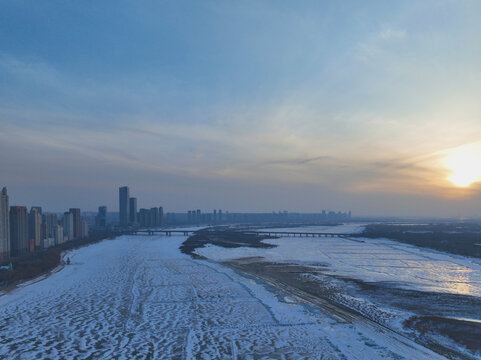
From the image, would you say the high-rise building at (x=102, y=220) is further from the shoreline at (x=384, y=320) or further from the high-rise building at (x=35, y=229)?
the shoreline at (x=384, y=320)

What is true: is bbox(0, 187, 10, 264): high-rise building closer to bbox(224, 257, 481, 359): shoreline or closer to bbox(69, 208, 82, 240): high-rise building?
bbox(69, 208, 82, 240): high-rise building

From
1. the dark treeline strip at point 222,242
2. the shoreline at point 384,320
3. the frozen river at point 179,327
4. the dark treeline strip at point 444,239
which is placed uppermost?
the frozen river at point 179,327

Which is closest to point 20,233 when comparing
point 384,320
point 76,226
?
point 76,226

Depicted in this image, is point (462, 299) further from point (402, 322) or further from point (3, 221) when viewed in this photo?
point (3, 221)

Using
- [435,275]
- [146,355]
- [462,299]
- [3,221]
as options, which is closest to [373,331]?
[146,355]

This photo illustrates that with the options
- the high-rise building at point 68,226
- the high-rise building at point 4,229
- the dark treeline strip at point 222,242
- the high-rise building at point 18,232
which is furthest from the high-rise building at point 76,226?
the high-rise building at point 4,229
